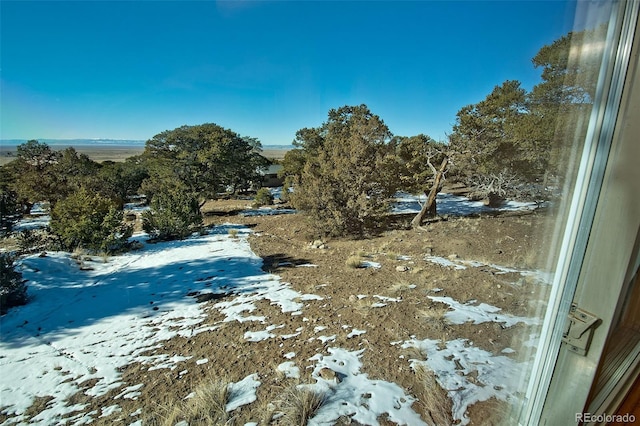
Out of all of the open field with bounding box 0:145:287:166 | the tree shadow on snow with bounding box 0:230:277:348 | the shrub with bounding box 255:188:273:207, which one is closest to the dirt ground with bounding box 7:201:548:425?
the tree shadow on snow with bounding box 0:230:277:348

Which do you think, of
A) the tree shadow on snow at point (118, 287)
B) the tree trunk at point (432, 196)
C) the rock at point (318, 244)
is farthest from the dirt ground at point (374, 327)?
the tree trunk at point (432, 196)

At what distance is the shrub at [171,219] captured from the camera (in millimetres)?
6680

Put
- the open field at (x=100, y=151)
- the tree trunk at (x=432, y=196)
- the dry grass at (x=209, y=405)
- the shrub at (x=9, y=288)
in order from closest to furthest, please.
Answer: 1. the dry grass at (x=209, y=405)
2. the open field at (x=100, y=151)
3. the shrub at (x=9, y=288)
4. the tree trunk at (x=432, y=196)

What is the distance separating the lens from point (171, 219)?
672 centimetres

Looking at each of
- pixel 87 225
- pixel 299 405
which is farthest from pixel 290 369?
pixel 87 225

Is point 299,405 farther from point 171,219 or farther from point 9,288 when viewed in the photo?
point 171,219

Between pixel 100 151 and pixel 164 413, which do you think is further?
pixel 100 151

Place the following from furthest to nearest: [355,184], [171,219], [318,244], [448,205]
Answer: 1. [448,205]
2. [171,219]
3. [355,184]
4. [318,244]

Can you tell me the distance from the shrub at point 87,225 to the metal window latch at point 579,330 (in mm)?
6464

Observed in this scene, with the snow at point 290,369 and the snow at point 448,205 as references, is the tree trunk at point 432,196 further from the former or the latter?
the snow at point 290,369

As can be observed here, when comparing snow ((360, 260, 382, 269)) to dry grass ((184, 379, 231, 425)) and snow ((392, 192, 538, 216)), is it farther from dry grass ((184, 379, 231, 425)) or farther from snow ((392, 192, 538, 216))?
snow ((392, 192, 538, 216))

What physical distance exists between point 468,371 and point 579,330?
0.88 m

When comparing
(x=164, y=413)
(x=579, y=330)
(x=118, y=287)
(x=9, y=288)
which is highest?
(x=579, y=330)

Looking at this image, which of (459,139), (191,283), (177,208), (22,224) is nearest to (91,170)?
(22,224)
